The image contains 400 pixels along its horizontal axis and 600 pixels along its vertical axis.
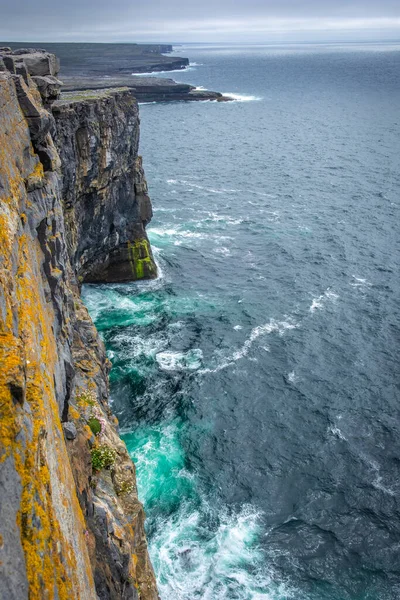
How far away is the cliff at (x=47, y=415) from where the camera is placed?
10078mm

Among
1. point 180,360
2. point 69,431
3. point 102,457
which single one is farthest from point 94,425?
A: point 180,360

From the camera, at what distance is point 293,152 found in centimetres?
14088

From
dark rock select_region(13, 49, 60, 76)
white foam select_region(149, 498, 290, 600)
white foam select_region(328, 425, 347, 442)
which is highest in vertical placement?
dark rock select_region(13, 49, 60, 76)

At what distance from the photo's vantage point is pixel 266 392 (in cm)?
5100

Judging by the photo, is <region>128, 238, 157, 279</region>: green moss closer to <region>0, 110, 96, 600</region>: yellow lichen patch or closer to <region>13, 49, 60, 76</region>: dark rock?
<region>13, 49, 60, 76</region>: dark rock

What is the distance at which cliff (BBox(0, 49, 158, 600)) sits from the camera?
10.1 metres

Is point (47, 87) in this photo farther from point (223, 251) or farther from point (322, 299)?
point (223, 251)

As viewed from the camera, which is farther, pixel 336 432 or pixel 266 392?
pixel 266 392

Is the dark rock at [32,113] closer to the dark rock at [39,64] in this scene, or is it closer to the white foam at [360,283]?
the dark rock at [39,64]

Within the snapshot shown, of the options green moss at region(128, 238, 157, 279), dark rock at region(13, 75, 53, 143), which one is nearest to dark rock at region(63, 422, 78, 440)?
dark rock at region(13, 75, 53, 143)

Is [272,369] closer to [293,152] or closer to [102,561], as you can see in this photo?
Result: [102,561]

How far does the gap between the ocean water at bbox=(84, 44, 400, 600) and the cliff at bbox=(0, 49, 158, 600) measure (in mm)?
11859

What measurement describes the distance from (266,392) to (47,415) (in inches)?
1572

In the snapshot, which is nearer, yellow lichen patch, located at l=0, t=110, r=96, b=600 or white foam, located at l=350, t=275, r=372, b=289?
yellow lichen patch, located at l=0, t=110, r=96, b=600
